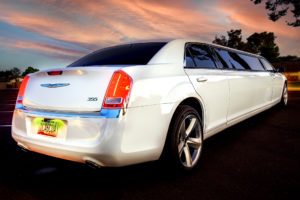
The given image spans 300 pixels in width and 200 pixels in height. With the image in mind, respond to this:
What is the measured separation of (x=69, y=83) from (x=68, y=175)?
Answer: 1.05 m

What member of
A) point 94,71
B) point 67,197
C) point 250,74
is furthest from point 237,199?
point 250,74

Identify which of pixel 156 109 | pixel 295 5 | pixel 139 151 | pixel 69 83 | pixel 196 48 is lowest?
pixel 139 151

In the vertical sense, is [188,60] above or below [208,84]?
above

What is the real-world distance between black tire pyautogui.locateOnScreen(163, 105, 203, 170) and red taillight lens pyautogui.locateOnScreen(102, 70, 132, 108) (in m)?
0.64

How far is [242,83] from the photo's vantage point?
147 inches

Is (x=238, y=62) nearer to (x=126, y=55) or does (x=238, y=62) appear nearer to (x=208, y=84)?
(x=208, y=84)

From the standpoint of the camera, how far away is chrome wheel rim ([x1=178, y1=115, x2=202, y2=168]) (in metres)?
2.43

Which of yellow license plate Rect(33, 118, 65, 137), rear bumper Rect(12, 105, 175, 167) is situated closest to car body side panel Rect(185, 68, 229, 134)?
rear bumper Rect(12, 105, 175, 167)

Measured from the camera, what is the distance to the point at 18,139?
229 centimetres

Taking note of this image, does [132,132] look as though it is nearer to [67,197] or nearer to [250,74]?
[67,197]

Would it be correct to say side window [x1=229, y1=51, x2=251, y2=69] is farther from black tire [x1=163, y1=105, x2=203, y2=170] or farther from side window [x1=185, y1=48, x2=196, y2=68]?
black tire [x1=163, y1=105, x2=203, y2=170]

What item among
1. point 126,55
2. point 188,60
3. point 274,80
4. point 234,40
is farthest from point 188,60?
point 234,40

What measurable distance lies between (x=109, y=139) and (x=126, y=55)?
1.27 m

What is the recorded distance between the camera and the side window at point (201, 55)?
2.88 meters
